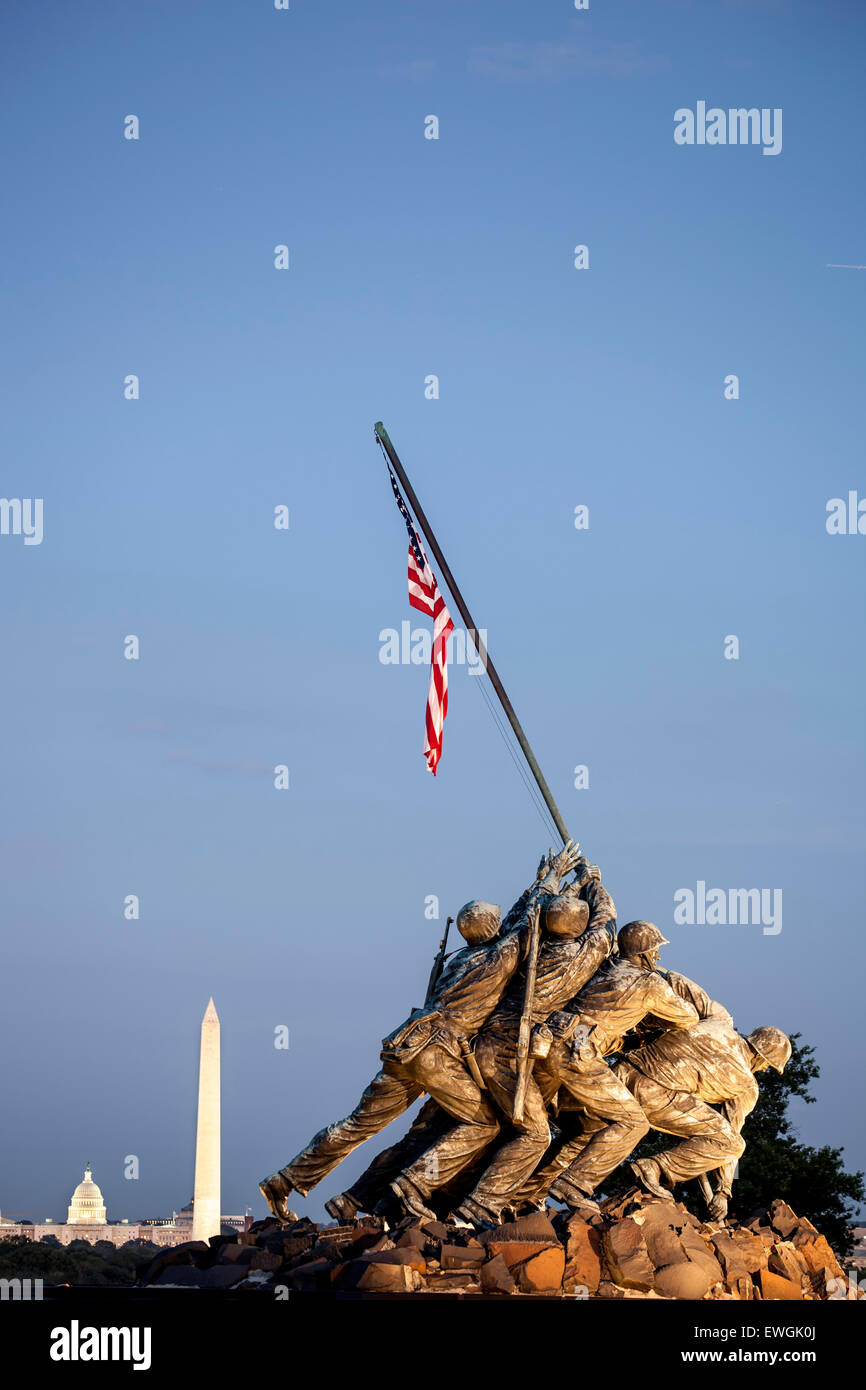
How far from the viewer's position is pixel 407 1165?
18578 mm

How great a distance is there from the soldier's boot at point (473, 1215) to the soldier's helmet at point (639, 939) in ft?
10.3

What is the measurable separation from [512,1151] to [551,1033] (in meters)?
1.22

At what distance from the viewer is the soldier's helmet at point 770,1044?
19.0 m

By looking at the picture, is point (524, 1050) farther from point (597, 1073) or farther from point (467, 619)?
point (467, 619)

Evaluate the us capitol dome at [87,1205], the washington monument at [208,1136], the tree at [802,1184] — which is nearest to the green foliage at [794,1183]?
the tree at [802,1184]

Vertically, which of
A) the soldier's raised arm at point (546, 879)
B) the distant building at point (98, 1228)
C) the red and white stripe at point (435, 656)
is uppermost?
the red and white stripe at point (435, 656)

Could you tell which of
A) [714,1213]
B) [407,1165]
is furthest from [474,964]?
[714,1213]

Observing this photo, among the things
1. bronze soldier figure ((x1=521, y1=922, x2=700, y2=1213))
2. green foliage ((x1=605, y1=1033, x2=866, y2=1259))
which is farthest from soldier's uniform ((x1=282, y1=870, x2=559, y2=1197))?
Answer: green foliage ((x1=605, y1=1033, x2=866, y2=1259))

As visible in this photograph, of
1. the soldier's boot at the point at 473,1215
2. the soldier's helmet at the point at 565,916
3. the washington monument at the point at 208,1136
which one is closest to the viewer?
the soldier's boot at the point at 473,1215

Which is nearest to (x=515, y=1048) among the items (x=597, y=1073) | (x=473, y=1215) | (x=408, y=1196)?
(x=597, y=1073)

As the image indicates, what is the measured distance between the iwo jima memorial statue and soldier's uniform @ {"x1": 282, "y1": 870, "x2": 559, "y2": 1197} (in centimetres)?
2

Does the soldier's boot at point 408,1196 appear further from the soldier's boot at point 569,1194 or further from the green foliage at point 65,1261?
the green foliage at point 65,1261

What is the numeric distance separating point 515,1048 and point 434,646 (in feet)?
15.7
